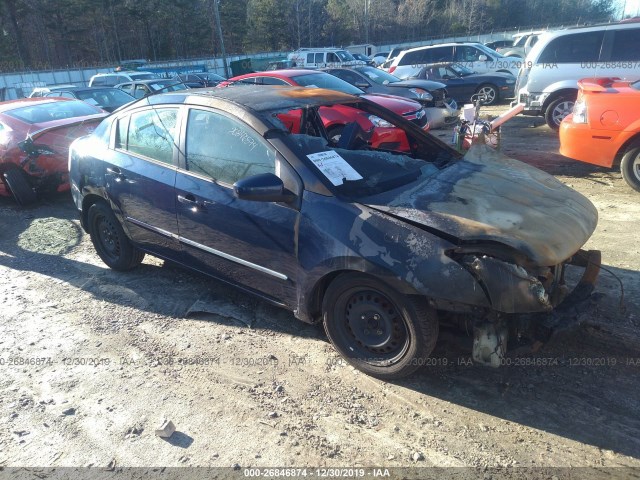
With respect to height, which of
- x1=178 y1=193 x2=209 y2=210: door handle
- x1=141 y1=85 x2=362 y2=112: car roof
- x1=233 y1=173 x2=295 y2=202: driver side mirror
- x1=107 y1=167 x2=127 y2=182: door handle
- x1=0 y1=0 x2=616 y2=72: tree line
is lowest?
x1=178 y1=193 x2=209 y2=210: door handle

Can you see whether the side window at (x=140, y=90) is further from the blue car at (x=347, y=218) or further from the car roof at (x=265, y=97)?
the car roof at (x=265, y=97)

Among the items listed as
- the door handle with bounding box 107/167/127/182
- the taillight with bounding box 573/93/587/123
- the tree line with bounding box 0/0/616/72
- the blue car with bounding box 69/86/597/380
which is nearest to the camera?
the blue car with bounding box 69/86/597/380

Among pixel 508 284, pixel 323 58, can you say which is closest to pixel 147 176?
pixel 508 284

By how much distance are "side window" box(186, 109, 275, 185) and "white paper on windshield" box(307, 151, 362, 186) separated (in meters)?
0.31

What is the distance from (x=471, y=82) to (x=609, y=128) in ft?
30.4

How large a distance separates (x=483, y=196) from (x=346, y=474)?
1828 mm

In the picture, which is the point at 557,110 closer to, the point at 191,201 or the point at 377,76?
the point at 377,76

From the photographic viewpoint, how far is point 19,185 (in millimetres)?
6785

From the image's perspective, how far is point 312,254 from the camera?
299 centimetres

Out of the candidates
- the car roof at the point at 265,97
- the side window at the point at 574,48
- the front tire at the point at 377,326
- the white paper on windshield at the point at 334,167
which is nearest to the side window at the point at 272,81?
the car roof at the point at 265,97

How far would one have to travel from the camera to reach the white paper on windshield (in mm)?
3091

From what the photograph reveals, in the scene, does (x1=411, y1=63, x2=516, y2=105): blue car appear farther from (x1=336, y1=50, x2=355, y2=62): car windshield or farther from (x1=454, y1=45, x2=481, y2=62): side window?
(x1=336, y1=50, x2=355, y2=62): car windshield

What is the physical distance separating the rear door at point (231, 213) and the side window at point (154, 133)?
0.69ft

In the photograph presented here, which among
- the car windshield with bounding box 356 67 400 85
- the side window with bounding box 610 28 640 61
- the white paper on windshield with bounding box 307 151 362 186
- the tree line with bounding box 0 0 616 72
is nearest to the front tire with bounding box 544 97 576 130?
the side window with bounding box 610 28 640 61
